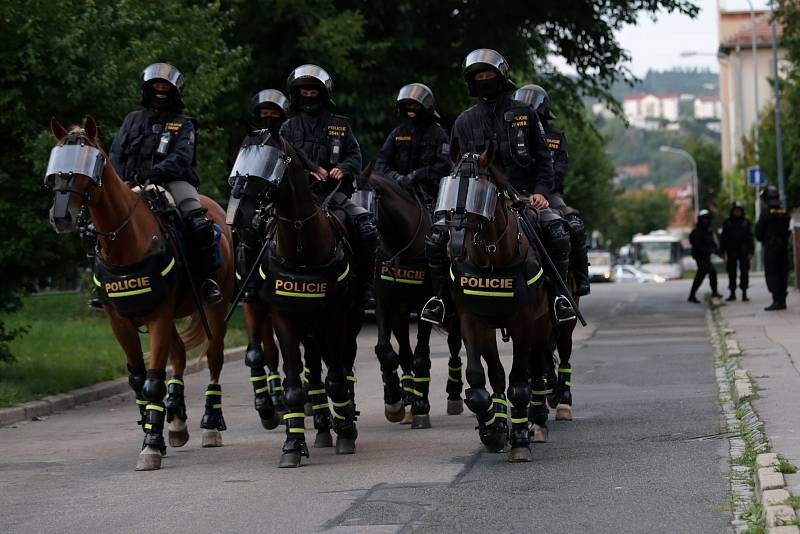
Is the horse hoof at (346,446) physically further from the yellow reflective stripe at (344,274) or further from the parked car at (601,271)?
the parked car at (601,271)

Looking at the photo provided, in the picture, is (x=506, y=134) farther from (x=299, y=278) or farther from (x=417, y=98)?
(x=417, y=98)

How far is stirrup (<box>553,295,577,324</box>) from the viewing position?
36.9 feet

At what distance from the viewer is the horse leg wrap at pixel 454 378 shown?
13.7 meters

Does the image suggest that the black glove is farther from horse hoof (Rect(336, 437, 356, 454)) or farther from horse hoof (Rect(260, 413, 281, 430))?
horse hoof (Rect(336, 437, 356, 454))

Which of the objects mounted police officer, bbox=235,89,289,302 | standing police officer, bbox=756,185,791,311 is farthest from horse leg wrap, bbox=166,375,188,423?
standing police officer, bbox=756,185,791,311

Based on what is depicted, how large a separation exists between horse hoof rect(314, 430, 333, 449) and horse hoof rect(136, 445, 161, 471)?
1.37m

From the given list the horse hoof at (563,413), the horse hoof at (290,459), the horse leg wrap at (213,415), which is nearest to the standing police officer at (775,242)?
the horse hoof at (563,413)

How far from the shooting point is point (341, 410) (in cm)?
1148

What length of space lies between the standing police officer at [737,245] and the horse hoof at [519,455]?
75.0ft

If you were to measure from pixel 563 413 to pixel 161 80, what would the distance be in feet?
14.1

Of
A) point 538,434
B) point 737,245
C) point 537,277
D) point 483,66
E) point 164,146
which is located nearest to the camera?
point 537,277

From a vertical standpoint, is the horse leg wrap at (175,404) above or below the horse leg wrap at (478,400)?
below

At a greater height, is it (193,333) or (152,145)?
(152,145)

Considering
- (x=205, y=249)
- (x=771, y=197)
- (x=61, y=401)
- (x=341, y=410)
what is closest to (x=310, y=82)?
(x=205, y=249)
